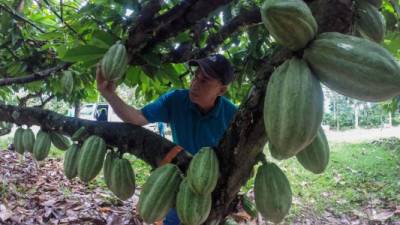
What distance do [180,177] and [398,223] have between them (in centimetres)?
384

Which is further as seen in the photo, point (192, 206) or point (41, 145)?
point (41, 145)

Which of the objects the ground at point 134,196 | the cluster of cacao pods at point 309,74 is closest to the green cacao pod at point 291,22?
the cluster of cacao pods at point 309,74

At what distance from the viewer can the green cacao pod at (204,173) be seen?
1077 millimetres

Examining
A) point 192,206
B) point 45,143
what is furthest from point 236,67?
point 192,206

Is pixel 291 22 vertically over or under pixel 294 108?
over

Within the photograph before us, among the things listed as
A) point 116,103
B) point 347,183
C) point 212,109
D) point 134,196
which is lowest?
point 347,183

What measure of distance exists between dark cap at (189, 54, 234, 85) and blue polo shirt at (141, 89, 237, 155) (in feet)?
1.11

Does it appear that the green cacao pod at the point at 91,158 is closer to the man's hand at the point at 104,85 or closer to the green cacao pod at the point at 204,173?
the man's hand at the point at 104,85

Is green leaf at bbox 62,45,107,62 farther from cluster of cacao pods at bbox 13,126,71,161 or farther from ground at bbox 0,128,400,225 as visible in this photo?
ground at bbox 0,128,400,225

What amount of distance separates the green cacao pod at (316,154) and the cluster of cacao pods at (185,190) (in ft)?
0.80

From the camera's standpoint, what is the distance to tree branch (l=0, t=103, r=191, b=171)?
1446 millimetres

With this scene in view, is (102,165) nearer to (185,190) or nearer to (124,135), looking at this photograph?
(124,135)

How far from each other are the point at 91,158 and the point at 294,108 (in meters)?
0.89

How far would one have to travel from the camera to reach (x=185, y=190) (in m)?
1.14
